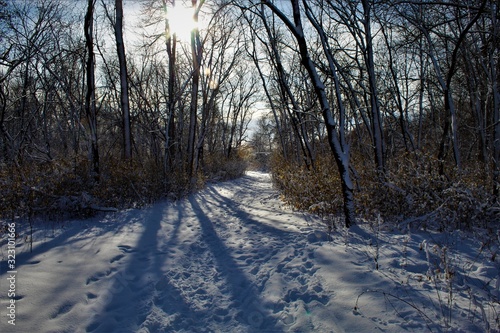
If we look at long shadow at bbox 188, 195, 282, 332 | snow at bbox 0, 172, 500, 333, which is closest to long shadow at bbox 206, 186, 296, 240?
snow at bbox 0, 172, 500, 333

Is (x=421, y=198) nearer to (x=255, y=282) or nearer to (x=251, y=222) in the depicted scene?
(x=251, y=222)

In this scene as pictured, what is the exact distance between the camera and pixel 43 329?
76.9 inches

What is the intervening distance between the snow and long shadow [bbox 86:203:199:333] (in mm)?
12

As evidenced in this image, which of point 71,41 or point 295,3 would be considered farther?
point 71,41

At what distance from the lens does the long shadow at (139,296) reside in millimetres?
2154

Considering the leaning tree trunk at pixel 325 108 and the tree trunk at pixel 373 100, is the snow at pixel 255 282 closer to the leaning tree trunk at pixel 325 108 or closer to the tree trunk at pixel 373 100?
the leaning tree trunk at pixel 325 108

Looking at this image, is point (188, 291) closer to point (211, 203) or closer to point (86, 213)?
point (86, 213)

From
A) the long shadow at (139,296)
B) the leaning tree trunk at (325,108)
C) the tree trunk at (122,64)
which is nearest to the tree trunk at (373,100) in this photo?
the leaning tree trunk at (325,108)

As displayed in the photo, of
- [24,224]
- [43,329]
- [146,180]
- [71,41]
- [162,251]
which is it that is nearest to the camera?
[43,329]

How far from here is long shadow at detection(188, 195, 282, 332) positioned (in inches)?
85.5

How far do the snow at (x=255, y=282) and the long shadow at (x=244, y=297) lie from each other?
0.01 m

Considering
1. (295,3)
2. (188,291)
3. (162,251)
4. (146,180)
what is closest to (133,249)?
(162,251)

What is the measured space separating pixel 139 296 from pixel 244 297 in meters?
1.09

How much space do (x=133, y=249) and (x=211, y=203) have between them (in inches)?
167
